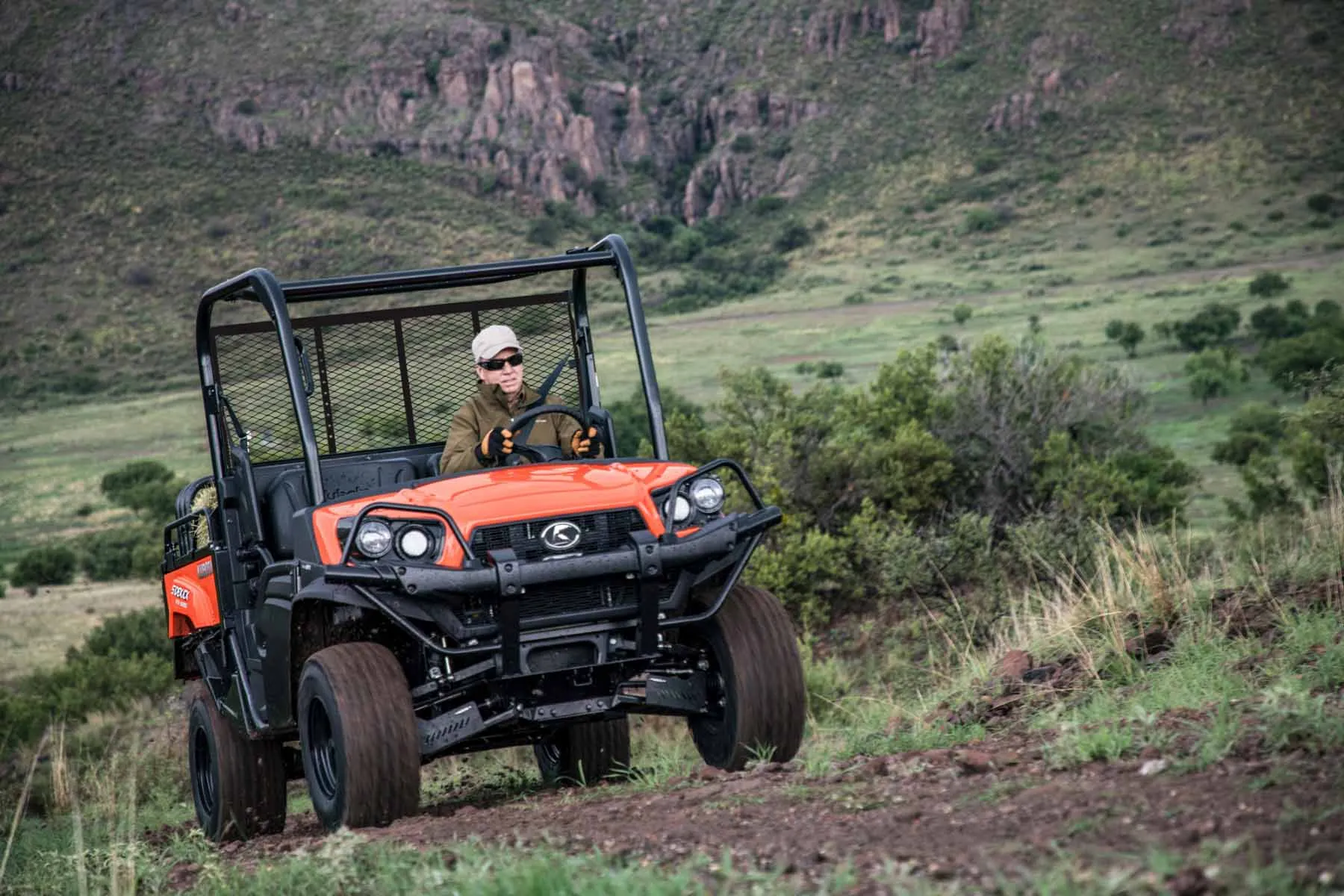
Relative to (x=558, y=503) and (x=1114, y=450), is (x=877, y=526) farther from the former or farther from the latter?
(x=558, y=503)

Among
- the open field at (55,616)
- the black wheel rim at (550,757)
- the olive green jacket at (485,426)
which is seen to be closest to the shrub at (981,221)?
the open field at (55,616)

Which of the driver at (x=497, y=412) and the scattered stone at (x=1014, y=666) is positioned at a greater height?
the driver at (x=497, y=412)

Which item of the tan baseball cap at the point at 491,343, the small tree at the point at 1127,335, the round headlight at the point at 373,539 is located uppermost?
the tan baseball cap at the point at 491,343

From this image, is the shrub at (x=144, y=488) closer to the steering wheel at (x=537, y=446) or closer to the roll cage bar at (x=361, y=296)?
the roll cage bar at (x=361, y=296)

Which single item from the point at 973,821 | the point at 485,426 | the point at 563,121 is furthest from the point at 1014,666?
the point at 563,121

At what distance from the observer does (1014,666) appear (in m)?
7.76

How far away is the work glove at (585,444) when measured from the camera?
7.26m

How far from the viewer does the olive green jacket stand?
7.07 m

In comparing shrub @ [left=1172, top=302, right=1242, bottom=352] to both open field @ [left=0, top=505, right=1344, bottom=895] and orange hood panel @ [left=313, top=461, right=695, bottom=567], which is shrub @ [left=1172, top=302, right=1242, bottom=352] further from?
orange hood panel @ [left=313, top=461, right=695, bottom=567]

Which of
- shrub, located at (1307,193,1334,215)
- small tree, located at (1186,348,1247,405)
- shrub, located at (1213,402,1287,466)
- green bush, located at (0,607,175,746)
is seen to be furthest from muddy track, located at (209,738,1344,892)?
shrub, located at (1307,193,1334,215)

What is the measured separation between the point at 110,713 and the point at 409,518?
40.8 ft

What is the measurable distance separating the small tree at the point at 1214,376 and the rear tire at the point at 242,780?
31245mm

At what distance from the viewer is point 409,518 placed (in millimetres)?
5969

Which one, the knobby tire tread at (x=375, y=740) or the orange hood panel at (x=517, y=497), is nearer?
the knobby tire tread at (x=375, y=740)
